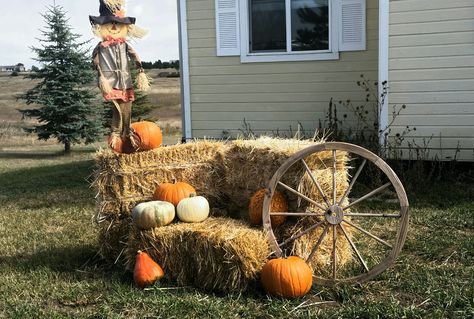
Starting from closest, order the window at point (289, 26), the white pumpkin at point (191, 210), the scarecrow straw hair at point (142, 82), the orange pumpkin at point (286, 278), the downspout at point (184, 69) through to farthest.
Result: the orange pumpkin at point (286, 278), the white pumpkin at point (191, 210), the scarecrow straw hair at point (142, 82), the window at point (289, 26), the downspout at point (184, 69)

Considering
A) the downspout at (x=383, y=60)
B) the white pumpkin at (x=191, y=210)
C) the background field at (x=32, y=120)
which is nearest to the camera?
the white pumpkin at (x=191, y=210)

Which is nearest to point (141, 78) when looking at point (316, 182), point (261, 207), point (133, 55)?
point (133, 55)

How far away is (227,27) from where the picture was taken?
9.31 m

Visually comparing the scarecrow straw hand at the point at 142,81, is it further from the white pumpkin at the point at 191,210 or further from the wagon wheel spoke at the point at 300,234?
the wagon wheel spoke at the point at 300,234

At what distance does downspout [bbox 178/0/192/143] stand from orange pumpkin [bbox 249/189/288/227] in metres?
5.26

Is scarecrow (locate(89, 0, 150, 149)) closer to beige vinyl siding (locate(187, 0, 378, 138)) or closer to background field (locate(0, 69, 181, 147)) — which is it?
beige vinyl siding (locate(187, 0, 378, 138))

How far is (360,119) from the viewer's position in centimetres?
873

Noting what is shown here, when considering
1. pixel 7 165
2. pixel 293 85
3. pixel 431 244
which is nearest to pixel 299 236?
pixel 431 244

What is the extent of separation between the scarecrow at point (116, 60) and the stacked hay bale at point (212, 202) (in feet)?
0.84

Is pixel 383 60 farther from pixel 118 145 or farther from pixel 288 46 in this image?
pixel 118 145

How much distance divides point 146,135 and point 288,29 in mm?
4823

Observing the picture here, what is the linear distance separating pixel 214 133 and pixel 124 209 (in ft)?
16.2

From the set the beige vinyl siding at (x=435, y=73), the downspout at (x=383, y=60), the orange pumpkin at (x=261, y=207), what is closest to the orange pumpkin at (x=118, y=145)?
the orange pumpkin at (x=261, y=207)

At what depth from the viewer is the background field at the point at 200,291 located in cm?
368
